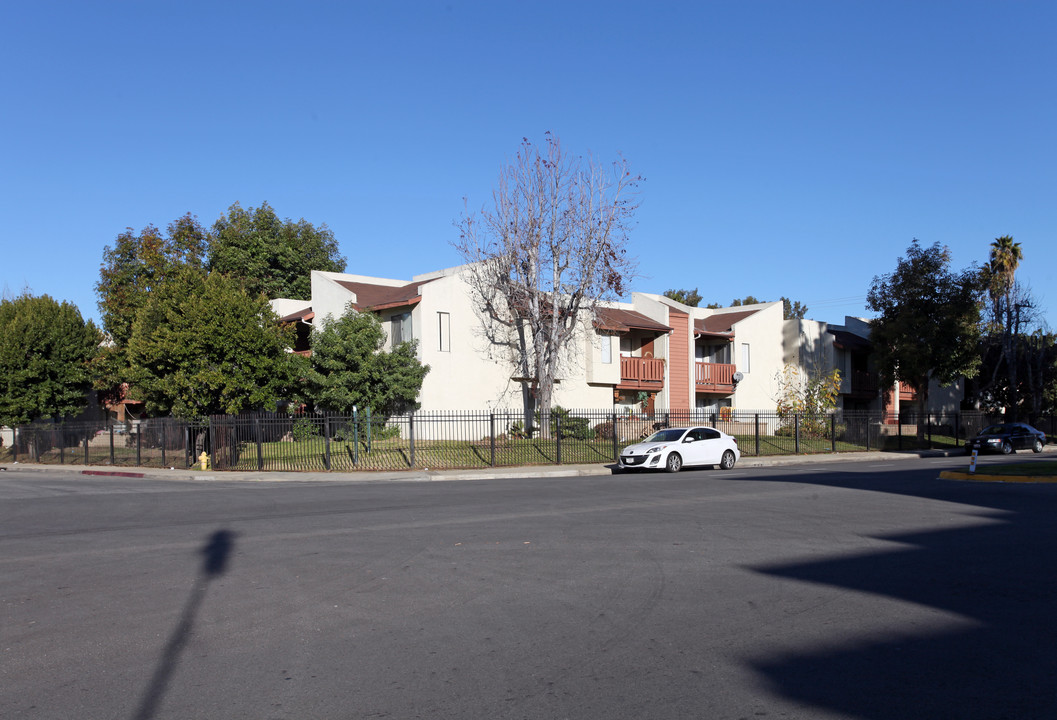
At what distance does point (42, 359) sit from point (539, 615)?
40306 mm

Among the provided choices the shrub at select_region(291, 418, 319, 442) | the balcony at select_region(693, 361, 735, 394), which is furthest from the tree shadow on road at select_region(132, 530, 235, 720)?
the balcony at select_region(693, 361, 735, 394)

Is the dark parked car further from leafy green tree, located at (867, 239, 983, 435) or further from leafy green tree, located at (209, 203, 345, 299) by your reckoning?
leafy green tree, located at (209, 203, 345, 299)

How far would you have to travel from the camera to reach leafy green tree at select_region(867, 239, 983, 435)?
4331cm

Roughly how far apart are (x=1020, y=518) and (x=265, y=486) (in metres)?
17.8

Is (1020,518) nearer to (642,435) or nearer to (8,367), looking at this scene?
(642,435)

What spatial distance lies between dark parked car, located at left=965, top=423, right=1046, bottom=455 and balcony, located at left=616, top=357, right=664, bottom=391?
1462 centimetres

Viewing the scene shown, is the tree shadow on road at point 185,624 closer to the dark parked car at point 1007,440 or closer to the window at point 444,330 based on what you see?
the window at point 444,330

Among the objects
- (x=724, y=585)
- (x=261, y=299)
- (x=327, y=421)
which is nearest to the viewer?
(x=724, y=585)

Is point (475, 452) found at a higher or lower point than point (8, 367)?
lower

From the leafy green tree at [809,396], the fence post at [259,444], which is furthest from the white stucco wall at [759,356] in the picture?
the fence post at [259,444]

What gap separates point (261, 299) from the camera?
35000mm

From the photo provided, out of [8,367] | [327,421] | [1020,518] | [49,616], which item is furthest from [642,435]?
[49,616]

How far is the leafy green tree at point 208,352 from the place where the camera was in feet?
105

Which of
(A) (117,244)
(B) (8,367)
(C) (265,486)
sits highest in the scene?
(A) (117,244)
